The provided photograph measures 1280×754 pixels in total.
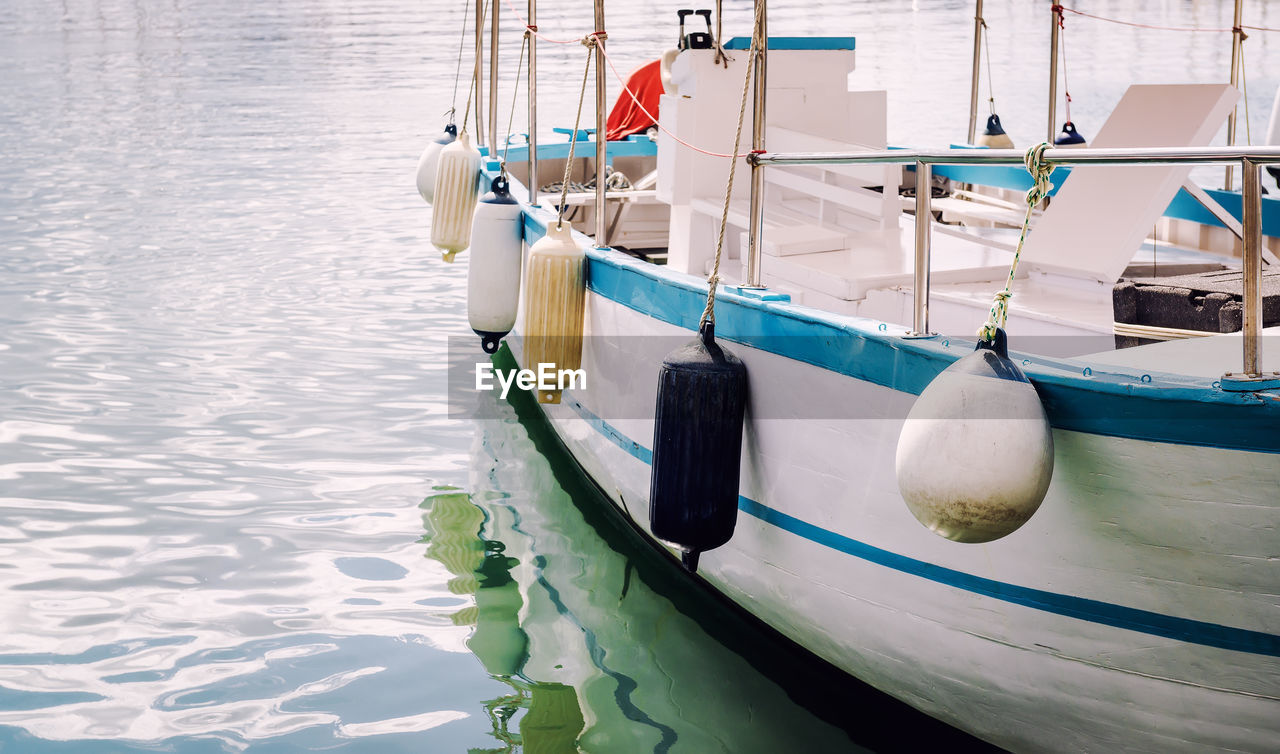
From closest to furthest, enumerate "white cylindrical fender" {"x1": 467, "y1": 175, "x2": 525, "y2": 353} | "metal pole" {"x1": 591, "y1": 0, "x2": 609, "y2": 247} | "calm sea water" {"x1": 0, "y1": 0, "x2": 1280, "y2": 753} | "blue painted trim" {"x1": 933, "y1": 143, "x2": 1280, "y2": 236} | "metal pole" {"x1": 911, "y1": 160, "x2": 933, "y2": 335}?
"metal pole" {"x1": 911, "y1": 160, "x2": 933, "y2": 335}
"calm sea water" {"x1": 0, "y1": 0, "x2": 1280, "y2": 753}
"metal pole" {"x1": 591, "y1": 0, "x2": 609, "y2": 247}
"blue painted trim" {"x1": 933, "y1": 143, "x2": 1280, "y2": 236}
"white cylindrical fender" {"x1": 467, "y1": 175, "x2": 525, "y2": 353}

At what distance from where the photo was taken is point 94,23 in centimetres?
5262

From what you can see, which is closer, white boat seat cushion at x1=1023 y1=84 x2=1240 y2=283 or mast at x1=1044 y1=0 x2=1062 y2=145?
white boat seat cushion at x1=1023 y1=84 x2=1240 y2=283

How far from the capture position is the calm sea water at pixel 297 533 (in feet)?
13.3

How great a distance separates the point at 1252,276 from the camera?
284 cm

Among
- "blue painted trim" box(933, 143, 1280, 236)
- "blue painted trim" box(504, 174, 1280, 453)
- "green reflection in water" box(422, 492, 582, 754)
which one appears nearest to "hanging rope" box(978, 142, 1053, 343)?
"blue painted trim" box(504, 174, 1280, 453)

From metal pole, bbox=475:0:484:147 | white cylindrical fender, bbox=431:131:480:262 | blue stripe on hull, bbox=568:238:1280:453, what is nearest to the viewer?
blue stripe on hull, bbox=568:238:1280:453

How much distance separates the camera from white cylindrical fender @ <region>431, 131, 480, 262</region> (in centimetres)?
788

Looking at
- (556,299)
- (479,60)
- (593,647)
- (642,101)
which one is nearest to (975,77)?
(642,101)

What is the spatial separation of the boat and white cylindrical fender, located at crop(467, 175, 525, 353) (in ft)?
2.47

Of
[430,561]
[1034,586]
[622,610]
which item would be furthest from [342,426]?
[1034,586]

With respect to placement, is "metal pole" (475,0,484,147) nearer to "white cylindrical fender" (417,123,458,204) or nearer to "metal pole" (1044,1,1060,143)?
"white cylindrical fender" (417,123,458,204)

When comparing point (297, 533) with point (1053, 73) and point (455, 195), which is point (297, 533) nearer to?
point (455, 195)

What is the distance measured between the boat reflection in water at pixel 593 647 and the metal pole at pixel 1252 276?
1.75m

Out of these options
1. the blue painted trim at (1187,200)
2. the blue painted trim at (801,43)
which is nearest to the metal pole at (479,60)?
the blue painted trim at (801,43)
